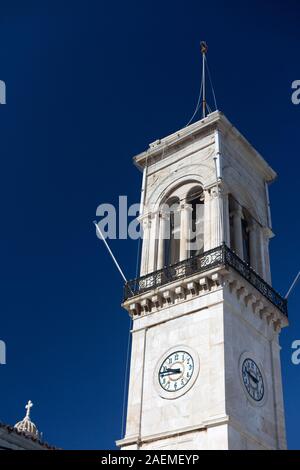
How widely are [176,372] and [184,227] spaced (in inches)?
272

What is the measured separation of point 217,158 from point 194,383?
397 inches

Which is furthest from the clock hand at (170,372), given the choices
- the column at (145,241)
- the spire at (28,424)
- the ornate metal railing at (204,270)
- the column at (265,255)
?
the spire at (28,424)

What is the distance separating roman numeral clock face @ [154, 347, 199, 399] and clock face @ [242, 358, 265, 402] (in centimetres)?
181

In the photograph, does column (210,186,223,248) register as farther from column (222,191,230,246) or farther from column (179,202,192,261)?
column (179,202,192,261)

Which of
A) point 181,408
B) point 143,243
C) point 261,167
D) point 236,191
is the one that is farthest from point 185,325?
point 261,167

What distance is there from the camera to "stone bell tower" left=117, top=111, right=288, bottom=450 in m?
23.3

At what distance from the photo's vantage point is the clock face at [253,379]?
24281mm

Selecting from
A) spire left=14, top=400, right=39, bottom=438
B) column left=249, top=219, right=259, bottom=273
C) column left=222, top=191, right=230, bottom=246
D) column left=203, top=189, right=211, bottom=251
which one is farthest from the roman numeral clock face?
spire left=14, top=400, right=39, bottom=438

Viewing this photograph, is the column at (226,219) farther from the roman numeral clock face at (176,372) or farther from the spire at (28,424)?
the spire at (28,424)

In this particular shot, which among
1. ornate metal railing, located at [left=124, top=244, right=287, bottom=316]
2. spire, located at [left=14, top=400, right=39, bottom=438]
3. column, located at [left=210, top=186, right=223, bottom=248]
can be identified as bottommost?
spire, located at [left=14, top=400, right=39, bottom=438]

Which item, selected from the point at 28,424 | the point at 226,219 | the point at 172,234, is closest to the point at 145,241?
the point at 172,234

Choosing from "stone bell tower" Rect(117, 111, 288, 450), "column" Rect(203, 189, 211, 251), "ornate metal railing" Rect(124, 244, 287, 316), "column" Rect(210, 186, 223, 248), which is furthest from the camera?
"column" Rect(203, 189, 211, 251)

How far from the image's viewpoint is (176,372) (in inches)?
973
